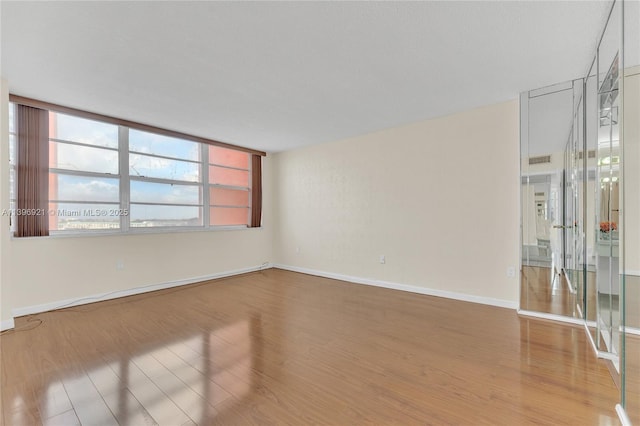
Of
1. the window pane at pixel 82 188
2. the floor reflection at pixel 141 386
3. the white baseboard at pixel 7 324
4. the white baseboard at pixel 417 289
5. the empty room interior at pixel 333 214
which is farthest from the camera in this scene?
the window pane at pixel 82 188

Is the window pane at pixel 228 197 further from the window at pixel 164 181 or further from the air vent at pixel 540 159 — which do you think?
the air vent at pixel 540 159

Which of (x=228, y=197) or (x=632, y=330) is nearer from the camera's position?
(x=632, y=330)

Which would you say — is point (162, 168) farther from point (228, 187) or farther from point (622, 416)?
point (622, 416)

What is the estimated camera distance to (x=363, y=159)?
4812 millimetres

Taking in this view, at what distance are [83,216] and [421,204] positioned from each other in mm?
4677

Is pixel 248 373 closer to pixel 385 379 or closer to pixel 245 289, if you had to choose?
pixel 385 379

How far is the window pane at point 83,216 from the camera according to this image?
3619mm

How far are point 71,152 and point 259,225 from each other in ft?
10.5

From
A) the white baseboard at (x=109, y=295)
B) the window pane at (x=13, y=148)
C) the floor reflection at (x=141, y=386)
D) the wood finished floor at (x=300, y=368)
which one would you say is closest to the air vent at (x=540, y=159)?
the wood finished floor at (x=300, y=368)

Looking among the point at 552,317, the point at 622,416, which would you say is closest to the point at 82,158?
the point at 622,416

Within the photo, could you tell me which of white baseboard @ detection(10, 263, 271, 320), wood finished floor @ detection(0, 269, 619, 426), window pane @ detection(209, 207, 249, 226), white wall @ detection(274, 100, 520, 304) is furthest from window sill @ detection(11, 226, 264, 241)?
white wall @ detection(274, 100, 520, 304)

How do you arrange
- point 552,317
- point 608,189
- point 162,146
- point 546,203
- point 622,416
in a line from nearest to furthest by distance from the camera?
point 622,416 → point 608,189 → point 552,317 → point 546,203 → point 162,146

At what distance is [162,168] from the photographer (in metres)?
4.62

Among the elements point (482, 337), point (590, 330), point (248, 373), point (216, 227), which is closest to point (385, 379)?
point (248, 373)
